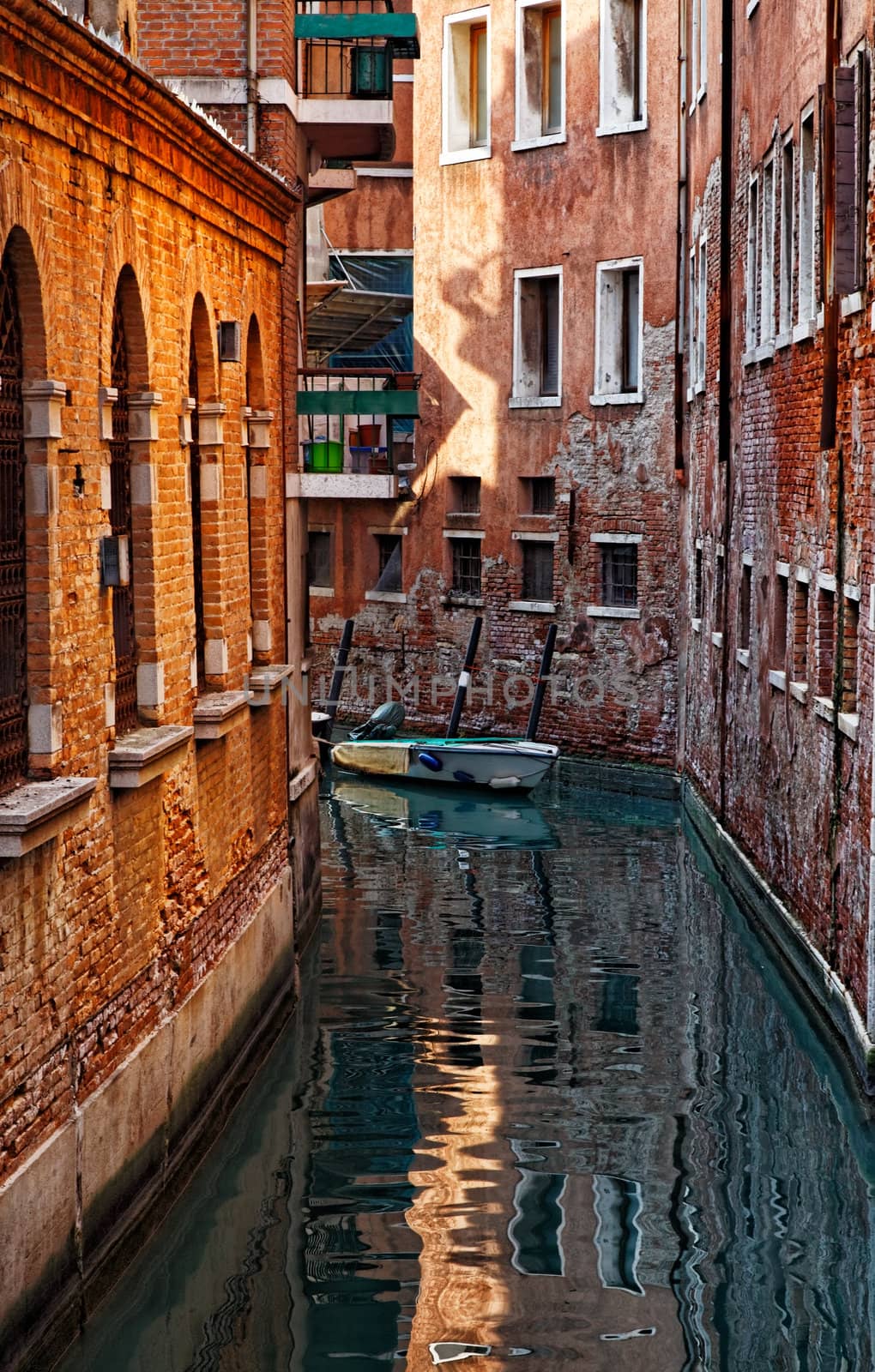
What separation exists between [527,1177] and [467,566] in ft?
52.0

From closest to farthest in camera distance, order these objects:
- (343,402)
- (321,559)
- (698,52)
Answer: (343,402) < (698,52) < (321,559)

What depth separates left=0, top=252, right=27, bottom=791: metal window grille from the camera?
242 inches

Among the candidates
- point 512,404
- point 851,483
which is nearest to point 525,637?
point 512,404

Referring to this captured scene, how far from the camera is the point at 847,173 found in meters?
10.1

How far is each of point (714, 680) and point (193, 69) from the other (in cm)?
744

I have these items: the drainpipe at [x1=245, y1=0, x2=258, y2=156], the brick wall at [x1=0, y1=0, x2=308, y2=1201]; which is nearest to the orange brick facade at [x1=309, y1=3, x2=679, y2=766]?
the drainpipe at [x1=245, y1=0, x2=258, y2=156]

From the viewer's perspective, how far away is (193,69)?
12422 millimetres

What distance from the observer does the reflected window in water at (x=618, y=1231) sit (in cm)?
711

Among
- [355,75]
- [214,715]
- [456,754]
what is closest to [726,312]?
[355,75]

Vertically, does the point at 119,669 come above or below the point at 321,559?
above

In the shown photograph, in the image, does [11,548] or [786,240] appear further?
[786,240]

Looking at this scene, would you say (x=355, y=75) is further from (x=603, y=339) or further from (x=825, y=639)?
(x=603, y=339)

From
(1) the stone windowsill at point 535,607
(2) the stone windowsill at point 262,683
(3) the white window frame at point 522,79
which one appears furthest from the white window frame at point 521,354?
(2) the stone windowsill at point 262,683

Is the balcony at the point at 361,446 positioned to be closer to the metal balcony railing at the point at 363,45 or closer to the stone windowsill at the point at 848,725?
the metal balcony railing at the point at 363,45
